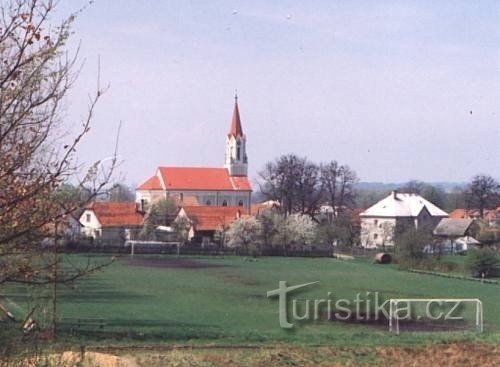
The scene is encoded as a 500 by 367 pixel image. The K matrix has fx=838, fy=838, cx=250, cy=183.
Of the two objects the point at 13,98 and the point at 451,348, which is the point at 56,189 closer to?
the point at 13,98

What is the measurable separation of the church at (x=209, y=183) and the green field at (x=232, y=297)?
40.2m

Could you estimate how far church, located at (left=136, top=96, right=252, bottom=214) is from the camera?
95000 millimetres

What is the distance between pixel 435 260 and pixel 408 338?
32.4 m

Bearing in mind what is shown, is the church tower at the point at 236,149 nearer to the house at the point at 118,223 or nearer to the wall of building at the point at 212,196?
the wall of building at the point at 212,196

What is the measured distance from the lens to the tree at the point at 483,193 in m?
77.3

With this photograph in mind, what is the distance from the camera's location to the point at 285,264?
53531 millimetres

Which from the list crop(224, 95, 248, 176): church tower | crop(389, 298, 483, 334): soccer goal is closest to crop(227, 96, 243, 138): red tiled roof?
crop(224, 95, 248, 176): church tower

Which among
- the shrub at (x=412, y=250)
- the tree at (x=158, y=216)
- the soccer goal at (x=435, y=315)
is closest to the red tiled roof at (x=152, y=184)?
the tree at (x=158, y=216)

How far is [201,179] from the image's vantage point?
9631 centimetres

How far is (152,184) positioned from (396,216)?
96.5ft

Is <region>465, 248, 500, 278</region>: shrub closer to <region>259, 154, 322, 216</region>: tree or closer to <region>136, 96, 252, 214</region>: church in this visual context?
<region>259, 154, 322, 216</region>: tree

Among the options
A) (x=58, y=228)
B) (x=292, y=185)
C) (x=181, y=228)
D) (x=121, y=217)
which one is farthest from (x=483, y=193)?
(x=58, y=228)

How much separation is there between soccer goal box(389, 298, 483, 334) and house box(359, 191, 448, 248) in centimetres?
4872

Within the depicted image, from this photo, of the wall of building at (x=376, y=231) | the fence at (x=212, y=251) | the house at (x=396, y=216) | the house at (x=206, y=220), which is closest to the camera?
the fence at (x=212, y=251)
